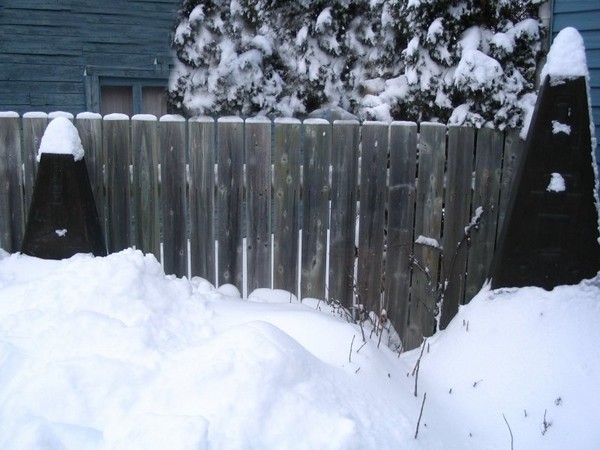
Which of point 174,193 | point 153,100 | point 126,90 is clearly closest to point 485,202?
point 174,193

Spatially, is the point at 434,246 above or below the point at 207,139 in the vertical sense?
below

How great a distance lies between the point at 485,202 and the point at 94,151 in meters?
3.22

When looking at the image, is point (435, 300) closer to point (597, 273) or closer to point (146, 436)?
point (597, 273)

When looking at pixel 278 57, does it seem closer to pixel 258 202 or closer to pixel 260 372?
pixel 258 202

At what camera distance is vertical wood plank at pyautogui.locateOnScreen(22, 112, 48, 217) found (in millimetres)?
4395

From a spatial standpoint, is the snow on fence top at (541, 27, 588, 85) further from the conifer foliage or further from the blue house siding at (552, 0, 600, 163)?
the conifer foliage

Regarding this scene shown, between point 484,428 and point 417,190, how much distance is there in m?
1.95

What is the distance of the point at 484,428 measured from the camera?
2.87 metres

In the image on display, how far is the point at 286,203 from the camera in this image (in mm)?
4312

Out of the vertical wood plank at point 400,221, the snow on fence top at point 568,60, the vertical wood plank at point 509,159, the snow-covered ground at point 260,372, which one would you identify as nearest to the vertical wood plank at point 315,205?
the vertical wood plank at point 400,221

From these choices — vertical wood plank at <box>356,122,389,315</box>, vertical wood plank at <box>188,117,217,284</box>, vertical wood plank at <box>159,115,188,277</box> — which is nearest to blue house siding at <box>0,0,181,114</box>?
vertical wood plank at <box>159,115,188,277</box>

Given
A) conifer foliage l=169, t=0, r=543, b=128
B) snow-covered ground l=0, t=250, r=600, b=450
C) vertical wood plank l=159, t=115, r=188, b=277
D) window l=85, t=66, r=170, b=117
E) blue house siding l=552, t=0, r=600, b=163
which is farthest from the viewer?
window l=85, t=66, r=170, b=117

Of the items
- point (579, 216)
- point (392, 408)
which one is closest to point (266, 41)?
point (579, 216)

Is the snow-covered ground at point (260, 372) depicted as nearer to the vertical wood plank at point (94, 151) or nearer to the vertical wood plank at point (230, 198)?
the vertical wood plank at point (230, 198)
